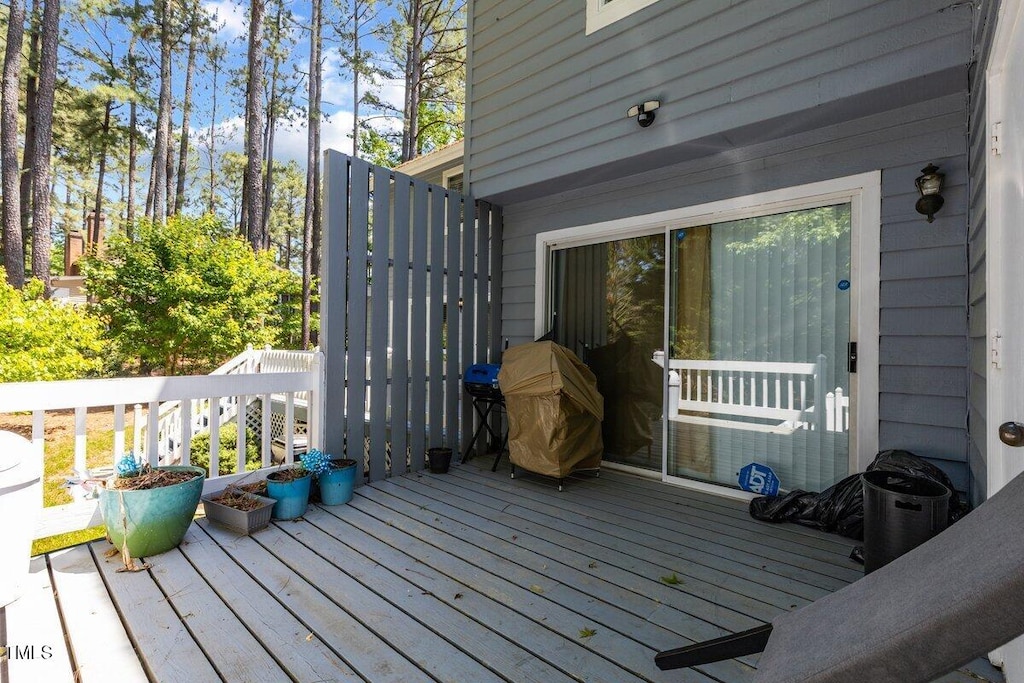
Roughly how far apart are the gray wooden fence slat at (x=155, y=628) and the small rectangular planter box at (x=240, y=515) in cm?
49

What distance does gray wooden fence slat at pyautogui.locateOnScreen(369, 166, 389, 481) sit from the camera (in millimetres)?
3693

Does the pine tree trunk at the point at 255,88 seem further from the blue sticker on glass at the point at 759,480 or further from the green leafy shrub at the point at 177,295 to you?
the blue sticker on glass at the point at 759,480

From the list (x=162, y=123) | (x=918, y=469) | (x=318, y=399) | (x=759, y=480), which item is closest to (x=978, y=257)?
(x=918, y=469)

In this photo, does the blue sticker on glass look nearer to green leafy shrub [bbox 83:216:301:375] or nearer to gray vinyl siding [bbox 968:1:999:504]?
gray vinyl siding [bbox 968:1:999:504]

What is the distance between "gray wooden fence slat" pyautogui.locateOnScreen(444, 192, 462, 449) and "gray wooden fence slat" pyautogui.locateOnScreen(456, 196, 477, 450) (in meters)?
0.05

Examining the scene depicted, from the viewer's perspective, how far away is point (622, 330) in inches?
155

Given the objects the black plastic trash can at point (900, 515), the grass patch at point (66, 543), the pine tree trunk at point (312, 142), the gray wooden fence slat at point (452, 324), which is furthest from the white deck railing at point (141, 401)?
the pine tree trunk at point (312, 142)

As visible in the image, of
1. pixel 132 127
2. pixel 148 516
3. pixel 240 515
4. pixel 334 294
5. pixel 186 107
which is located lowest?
pixel 240 515

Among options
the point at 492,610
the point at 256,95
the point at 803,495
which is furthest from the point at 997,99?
the point at 256,95

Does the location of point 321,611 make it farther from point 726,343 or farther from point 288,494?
point 726,343

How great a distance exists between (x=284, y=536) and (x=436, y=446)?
159cm

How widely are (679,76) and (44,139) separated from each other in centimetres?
1261

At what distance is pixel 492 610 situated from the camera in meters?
1.97

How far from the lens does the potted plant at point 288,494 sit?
9.58 ft
